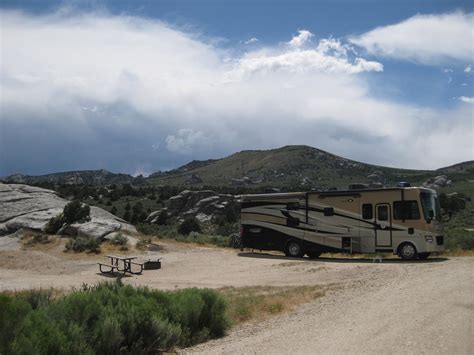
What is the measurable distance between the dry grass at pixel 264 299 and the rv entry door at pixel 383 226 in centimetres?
742

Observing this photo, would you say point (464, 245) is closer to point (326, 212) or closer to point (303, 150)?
point (326, 212)

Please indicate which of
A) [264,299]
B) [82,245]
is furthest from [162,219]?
[264,299]

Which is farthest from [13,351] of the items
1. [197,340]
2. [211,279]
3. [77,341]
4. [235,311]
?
[211,279]

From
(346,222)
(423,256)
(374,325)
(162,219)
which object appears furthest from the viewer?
(162,219)

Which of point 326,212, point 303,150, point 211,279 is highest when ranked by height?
point 303,150

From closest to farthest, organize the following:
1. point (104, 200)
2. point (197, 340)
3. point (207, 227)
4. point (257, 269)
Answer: point (197, 340)
point (257, 269)
point (207, 227)
point (104, 200)

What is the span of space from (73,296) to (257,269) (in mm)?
12182

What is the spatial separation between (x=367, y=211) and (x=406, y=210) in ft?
5.00

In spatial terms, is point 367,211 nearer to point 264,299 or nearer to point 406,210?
point 406,210

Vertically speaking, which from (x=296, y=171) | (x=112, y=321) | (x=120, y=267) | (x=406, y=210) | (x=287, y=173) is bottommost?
(x=120, y=267)

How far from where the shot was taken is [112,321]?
6.45 m

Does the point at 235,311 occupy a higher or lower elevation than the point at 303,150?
lower

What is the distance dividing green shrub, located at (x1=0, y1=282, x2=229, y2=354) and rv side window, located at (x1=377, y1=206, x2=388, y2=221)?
1253 centimetres

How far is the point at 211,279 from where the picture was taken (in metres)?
16.1
